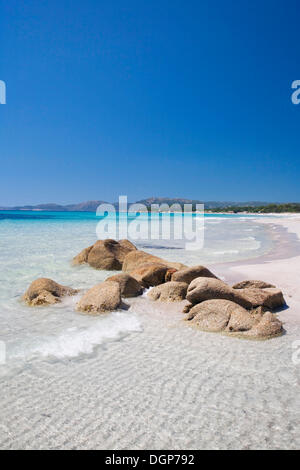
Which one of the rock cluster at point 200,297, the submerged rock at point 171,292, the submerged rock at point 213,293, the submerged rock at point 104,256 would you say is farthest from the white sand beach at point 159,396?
the submerged rock at point 104,256

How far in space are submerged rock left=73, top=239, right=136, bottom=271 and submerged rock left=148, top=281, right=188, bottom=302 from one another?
4223 mm

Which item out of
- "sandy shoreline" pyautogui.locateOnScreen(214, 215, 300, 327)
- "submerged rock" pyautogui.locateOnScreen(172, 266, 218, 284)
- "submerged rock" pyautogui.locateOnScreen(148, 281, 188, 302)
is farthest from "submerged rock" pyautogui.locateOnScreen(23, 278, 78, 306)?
"sandy shoreline" pyautogui.locateOnScreen(214, 215, 300, 327)

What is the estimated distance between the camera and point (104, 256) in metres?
10.9

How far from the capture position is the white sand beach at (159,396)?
2373 mm

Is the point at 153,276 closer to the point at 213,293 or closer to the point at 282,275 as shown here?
the point at 213,293

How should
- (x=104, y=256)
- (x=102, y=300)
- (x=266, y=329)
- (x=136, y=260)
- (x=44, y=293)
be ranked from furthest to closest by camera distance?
(x=104, y=256)
(x=136, y=260)
(x=44, y=293)
(x=102, y=300)
(x=266, y=329)

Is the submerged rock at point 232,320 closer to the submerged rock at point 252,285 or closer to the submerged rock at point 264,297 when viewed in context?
the submerged rock at point 264,297

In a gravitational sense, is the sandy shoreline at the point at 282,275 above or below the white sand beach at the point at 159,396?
above

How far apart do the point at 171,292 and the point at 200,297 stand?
118 cm

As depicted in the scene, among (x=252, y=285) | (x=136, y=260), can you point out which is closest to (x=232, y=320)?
(x=252, y=285)

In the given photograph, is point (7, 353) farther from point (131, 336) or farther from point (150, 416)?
point (150, 416)
